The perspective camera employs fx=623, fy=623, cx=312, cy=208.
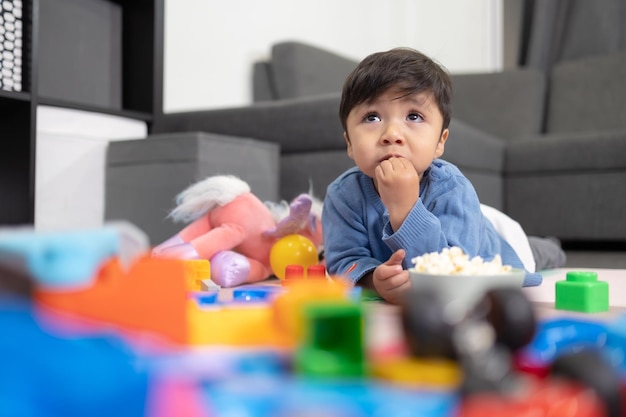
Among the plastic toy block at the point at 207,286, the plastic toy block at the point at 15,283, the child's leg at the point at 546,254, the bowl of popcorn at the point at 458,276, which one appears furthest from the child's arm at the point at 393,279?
the child's leg at the point at 546,254

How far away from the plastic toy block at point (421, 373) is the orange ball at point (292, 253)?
3.09 feet

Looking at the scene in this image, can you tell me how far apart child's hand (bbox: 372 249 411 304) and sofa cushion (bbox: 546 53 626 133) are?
2.46 meters

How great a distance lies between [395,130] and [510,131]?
2267 millimetres

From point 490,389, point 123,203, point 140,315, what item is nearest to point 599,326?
point 490,389

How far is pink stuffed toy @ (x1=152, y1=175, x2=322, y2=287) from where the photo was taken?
139cm

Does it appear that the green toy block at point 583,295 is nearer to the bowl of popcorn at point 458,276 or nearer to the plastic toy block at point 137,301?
the bowl of popcorn at point 458,276

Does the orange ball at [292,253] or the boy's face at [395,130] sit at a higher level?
the boy's face at [395,130]

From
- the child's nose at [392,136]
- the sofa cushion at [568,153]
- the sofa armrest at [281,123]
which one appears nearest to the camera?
the child's nose at [392,136]

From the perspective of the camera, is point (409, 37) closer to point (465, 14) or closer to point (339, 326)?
point (465, 14)

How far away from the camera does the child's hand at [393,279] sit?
0.94 metres

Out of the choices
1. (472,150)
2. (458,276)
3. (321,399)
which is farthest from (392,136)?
(472,150)

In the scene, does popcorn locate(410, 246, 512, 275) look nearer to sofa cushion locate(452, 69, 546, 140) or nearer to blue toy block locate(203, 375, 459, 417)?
blue toy block locate(203, 375, 459, 417)

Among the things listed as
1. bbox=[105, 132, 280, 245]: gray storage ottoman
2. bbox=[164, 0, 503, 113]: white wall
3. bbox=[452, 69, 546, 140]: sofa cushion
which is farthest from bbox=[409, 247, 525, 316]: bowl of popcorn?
bbox=[452, 69, 546, 140]: sofa cushion

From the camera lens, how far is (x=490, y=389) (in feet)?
1.17
